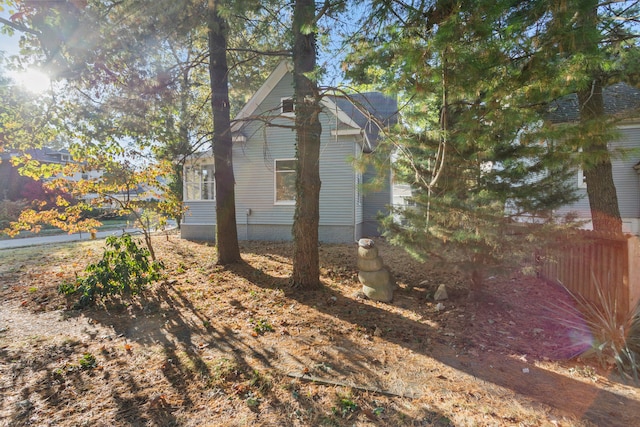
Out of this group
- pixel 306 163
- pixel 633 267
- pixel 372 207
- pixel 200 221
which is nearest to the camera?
pixel 633 267

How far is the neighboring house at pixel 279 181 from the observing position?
1081 cm

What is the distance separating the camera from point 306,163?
527cm

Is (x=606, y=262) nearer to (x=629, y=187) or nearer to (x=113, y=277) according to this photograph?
(x=113, y=277)

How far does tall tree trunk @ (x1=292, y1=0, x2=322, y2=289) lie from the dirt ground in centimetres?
52

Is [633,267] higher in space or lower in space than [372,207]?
lower

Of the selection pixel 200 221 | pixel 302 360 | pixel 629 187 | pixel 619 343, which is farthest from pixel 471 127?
pixel 200 221

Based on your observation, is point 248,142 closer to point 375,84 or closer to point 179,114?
point 179,114

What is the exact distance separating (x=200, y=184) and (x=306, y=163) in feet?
29.6

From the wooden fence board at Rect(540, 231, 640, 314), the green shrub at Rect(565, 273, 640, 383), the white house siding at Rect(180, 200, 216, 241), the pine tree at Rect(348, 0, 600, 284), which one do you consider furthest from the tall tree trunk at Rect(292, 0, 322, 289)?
the white house siding at Rect(180, 200, 216, 241)

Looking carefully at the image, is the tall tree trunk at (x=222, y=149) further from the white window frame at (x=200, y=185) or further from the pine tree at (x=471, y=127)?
the white window frame at (x=200, y=185)

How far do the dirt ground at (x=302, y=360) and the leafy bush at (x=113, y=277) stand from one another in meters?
0.26

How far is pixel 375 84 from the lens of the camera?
4039 mm

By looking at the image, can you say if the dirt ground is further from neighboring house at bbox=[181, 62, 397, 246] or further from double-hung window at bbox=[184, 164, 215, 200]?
double-hung window at bbox=[184, 164, 215, 200]

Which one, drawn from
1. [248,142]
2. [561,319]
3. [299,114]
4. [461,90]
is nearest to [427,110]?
[461,90]
